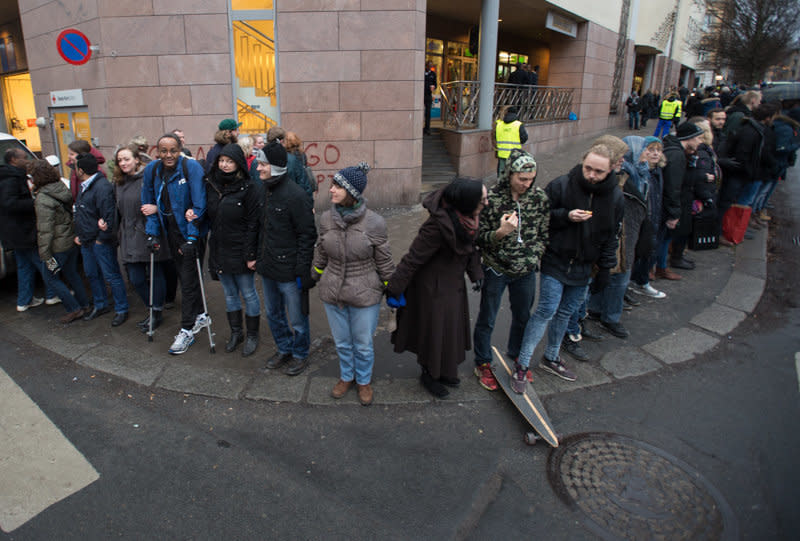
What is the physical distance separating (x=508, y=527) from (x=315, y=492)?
1.16 m

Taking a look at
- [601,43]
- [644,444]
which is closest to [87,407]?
[644,444]

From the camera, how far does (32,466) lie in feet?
10.7

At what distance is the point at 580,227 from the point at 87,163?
478cm

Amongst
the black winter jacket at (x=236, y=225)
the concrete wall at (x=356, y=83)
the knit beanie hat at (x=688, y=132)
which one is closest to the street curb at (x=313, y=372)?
the black winter jacket at (x=236, y=225)

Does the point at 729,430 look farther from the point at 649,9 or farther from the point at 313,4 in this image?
the point at 649,9

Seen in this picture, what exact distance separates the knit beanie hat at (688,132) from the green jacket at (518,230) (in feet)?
10.5

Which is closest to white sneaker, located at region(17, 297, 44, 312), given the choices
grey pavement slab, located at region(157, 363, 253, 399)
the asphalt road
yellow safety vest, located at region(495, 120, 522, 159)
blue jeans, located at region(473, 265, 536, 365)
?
the asphalt road

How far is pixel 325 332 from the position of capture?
5.14 metres

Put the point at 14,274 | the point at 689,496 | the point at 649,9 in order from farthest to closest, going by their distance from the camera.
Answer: the point at 649,9 < the point at 14,274 < the point at 689,496

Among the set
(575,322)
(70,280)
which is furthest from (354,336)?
(70,280)

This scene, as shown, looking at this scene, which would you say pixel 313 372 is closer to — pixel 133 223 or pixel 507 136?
pixel 133 223

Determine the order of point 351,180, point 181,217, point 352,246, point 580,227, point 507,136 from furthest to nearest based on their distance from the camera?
point 507,136 < point 181,217 < point 580,227 < point 352,246 < point 351,180

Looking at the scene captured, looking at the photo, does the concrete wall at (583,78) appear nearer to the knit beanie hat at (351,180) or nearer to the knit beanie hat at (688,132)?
the knit beanie hat at (688,132)

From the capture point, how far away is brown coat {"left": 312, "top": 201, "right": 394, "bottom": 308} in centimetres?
362
